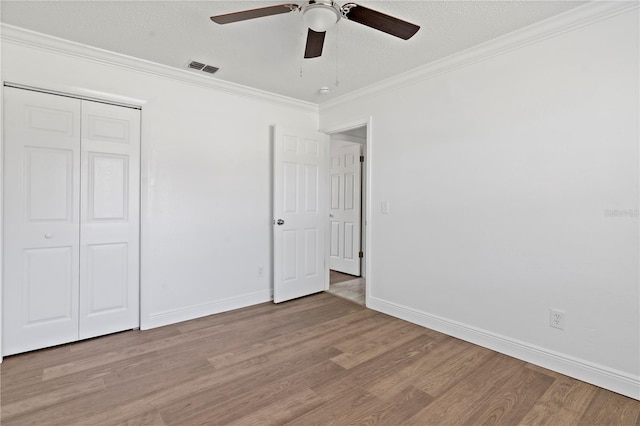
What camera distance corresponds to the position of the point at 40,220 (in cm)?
256

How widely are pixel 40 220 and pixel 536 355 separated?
398 centimetres

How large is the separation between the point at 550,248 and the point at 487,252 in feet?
1.46

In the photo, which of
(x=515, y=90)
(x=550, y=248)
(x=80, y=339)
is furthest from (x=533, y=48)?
(x=80, y=339)

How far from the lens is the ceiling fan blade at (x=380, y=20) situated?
5.89 feet

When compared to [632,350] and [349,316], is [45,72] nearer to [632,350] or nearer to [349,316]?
[349,316]

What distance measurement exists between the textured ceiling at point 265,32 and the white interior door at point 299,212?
94 centimetres

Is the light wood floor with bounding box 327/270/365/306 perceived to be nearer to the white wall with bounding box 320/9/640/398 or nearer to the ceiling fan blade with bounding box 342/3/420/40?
the white wall with bounding box 320/9/640/398

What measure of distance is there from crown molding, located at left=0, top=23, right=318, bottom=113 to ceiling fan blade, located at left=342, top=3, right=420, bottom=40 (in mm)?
1938

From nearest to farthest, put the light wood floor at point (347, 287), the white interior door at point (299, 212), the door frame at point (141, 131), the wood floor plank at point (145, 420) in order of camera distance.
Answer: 1. the wood floor plank at point (145, 420)
2. the door frame at point (141, 131)
3. the white interior door at point (299, 212)
4. the light wood floor at point (347, 287)

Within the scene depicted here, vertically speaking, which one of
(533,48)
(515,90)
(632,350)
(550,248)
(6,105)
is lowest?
(632,350)

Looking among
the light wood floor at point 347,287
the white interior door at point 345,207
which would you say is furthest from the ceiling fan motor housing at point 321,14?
the white interior door at point 345,207

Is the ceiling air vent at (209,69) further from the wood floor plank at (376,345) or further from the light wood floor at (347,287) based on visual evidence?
the light wood floor at (347,287)

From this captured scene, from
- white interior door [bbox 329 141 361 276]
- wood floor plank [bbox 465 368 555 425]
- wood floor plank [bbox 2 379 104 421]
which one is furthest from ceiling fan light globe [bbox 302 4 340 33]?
white interior door [bbox 329 141 361 276]

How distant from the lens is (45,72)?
254 centimetres
